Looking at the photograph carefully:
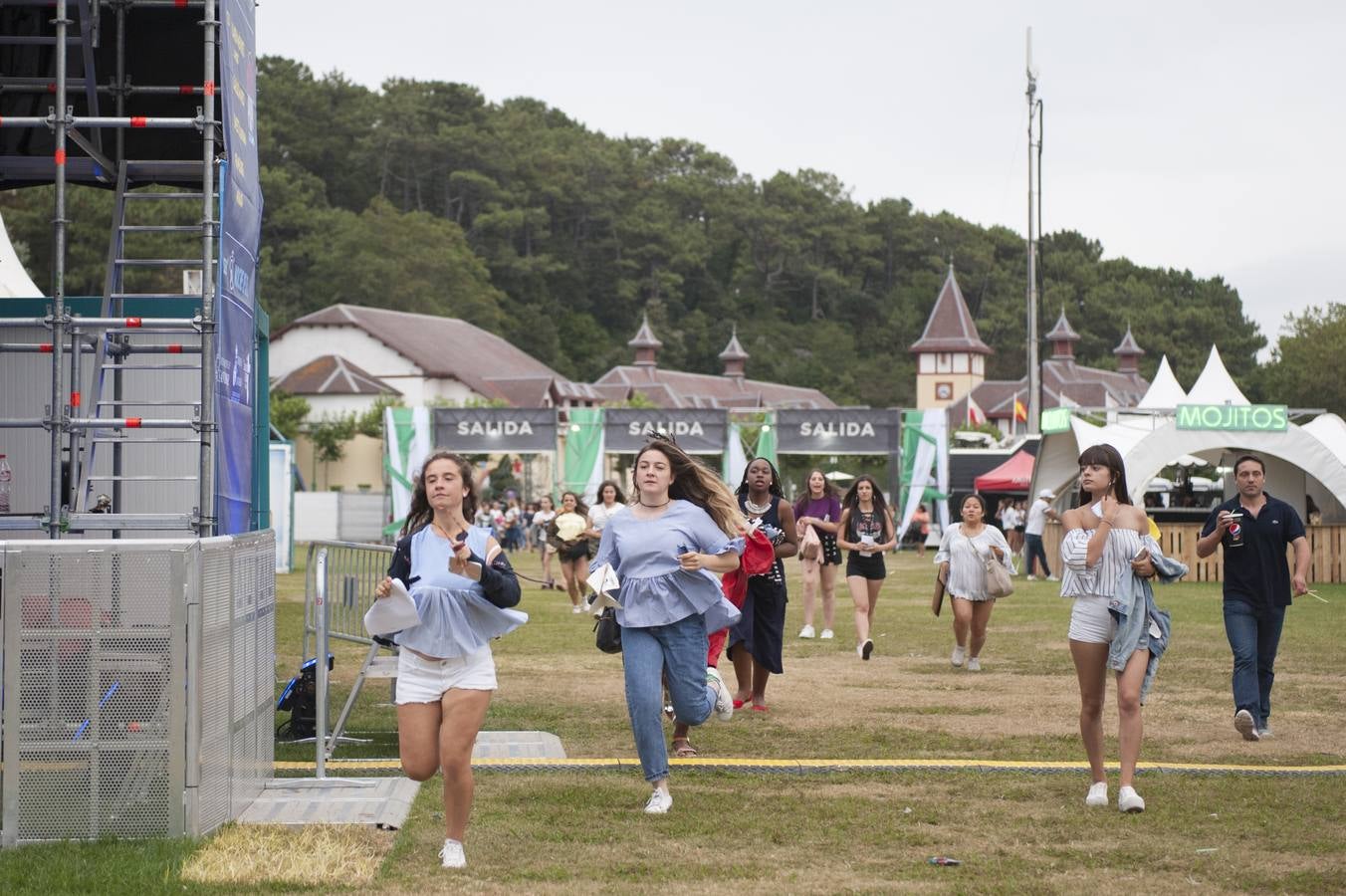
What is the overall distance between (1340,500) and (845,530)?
17708mm

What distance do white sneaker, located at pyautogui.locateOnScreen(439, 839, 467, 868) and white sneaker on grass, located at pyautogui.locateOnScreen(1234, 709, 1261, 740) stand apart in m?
5.86

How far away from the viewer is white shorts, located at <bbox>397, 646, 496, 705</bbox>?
22.5 ft

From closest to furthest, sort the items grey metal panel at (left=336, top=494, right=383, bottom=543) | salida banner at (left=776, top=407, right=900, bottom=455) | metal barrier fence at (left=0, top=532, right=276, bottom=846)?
1. metal barrier fence at (left=0, top=532, right=276, bottom=846)
2. salida banner at (left=776, top=407, right=900, bottom=455)
3. grey metal panel at (left=336, top=494, right=383, bottom=543)

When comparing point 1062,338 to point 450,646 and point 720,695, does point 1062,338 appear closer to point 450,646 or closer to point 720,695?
point 720,695

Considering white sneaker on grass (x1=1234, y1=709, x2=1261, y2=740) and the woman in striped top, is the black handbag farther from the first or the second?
white sneaker on grass (x1=1234, y1=709, x2=1261, y2=740)

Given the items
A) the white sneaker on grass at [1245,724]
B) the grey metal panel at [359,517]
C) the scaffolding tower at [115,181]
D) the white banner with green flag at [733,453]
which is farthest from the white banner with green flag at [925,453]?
the white sneaker on grass at [1245,724]

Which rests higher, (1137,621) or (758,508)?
(758,508)

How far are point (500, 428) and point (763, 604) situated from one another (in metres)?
35.9

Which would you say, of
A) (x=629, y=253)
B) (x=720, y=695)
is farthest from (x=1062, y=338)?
(x=720, y=695)

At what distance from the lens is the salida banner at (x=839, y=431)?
47469 millimetres

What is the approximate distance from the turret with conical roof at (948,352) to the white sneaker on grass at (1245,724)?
118214 millimetres

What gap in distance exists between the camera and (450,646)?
6.82 meters

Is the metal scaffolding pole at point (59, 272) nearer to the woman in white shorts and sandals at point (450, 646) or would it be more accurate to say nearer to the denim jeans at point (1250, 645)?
the woman in white shorts and sandals at point (450, 646)

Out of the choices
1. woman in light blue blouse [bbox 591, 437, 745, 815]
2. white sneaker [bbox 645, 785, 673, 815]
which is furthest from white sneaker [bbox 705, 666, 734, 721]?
white sneaker [bbox 645, 785, 673, 815]
